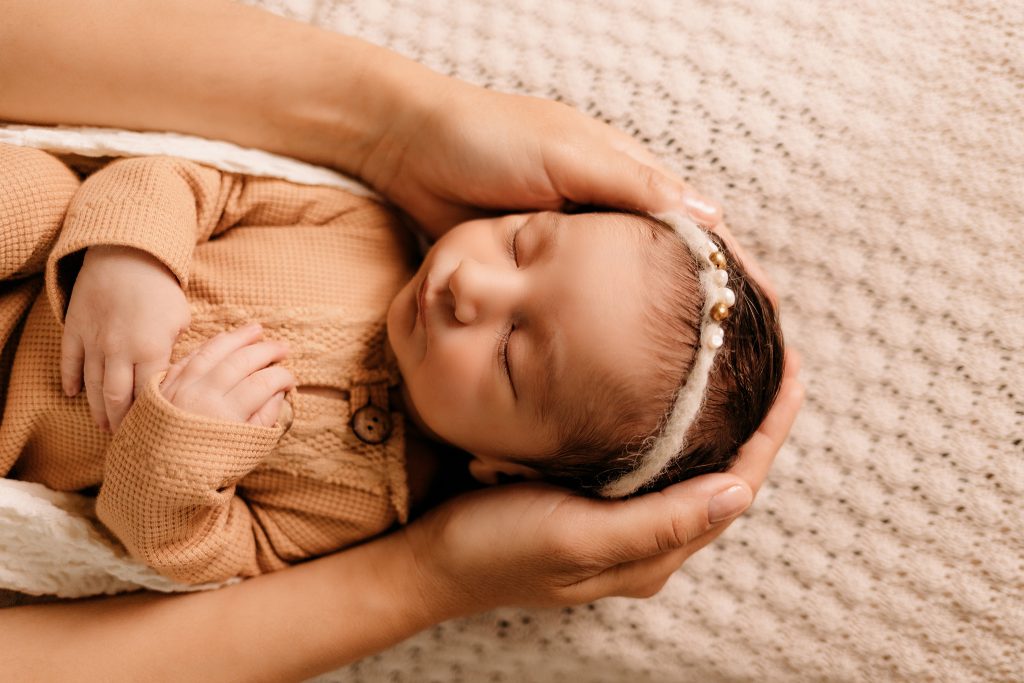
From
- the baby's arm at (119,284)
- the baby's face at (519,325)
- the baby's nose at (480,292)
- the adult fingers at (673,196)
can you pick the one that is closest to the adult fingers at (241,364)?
the baby's arm at (119,284)

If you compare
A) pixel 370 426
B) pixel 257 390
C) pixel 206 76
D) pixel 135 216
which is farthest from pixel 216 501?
pixel 206 76

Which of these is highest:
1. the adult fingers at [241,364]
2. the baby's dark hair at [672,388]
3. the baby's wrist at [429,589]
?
the baby's dark hair at [672,388]

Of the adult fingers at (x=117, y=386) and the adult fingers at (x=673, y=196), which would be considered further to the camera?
the adult fingers at (x=673, y=196)

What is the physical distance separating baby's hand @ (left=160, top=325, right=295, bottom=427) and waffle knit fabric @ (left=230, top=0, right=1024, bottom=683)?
0.61 m

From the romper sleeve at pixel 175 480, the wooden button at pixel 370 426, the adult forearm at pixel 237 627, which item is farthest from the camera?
the wooden button at pixel 370 426

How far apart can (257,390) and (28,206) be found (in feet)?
1.46

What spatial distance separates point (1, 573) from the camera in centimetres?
120

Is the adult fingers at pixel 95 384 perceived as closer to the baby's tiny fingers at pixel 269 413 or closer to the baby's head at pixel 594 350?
the baby's tiny fingers at pixel 269 413

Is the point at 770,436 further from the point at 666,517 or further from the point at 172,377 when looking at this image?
the point at 172,377

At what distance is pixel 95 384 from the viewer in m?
1.13

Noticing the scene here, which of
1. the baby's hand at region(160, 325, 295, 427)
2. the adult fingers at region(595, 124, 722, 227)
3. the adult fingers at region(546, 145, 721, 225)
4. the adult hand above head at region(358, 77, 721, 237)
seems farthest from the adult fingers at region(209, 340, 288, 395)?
the adult fingers at region(595, 124, 722, 227)

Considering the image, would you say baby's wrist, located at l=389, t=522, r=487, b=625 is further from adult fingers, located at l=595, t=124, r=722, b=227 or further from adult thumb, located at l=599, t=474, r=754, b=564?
adult fingers, located at l=595, t=124, r=722, b=227

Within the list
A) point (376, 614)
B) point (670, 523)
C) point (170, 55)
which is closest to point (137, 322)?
point (170, 55)

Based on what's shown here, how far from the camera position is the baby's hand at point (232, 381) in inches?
42.6
